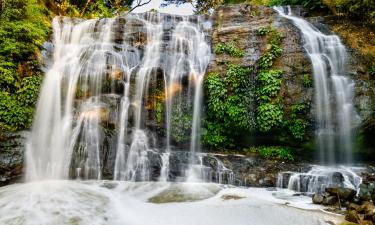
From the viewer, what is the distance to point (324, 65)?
401 inches

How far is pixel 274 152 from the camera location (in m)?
9.95

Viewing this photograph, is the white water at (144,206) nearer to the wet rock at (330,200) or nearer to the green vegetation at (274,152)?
the wet rock at (330,200)

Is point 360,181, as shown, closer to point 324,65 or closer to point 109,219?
point 324,65

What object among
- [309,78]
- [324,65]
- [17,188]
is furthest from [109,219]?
[324,65]

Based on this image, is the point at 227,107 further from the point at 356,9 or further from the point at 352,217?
the point at 356,9

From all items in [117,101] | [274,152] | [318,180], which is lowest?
[318,180]

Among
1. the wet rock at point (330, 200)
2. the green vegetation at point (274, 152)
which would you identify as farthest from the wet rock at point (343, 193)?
the green vegetation at point (274, 152)

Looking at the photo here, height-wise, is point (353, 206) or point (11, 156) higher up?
point (11, 156)

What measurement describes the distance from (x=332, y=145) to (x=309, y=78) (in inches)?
85.1

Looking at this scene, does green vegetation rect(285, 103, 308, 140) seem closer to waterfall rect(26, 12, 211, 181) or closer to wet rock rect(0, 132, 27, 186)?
waterfall rect(26, 12, 211, 181)

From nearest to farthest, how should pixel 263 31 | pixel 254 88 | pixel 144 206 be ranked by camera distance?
pixel 144 206 → pixel 254 88 → pixel 263 31

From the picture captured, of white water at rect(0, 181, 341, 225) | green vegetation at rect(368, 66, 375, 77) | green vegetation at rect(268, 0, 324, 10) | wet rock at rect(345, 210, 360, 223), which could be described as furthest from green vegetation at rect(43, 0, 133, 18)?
wet rock at rect(345, 210, 360, 223)

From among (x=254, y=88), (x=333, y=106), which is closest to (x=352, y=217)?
(x=333, y=106)

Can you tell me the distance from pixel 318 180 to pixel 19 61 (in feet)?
31.1
